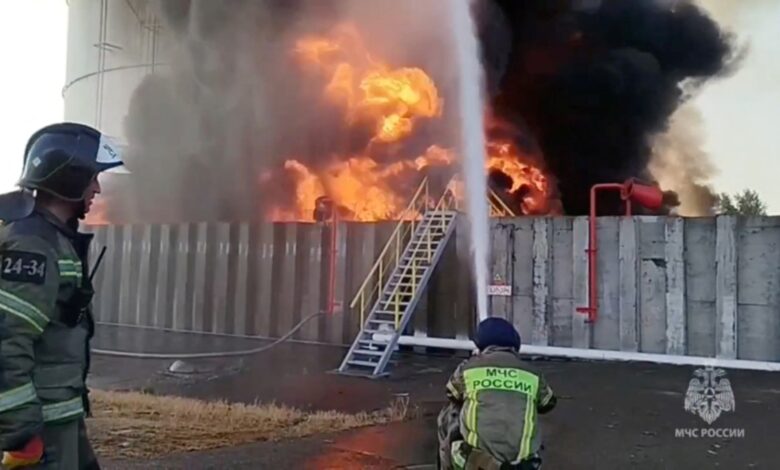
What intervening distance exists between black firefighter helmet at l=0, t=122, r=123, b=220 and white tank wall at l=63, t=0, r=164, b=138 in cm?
2405

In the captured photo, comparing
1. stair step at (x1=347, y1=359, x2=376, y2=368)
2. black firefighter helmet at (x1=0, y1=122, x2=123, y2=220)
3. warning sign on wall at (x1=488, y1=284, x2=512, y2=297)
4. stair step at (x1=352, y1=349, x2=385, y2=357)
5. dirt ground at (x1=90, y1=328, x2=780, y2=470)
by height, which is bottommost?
dirt ground at (x1=90, y1=328, x2=780, y2=470)

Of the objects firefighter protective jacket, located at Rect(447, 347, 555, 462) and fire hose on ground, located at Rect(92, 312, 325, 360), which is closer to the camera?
firefighter protective jacket, located at Rect(447, 347, 555, 462)

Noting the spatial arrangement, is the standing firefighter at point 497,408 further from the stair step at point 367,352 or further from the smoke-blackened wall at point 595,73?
the smoke-blackened wall at point 595,73

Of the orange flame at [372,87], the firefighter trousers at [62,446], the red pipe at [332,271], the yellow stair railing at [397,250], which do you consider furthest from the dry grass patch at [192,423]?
the orange flame at [372,87]

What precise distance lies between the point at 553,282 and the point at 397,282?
2.44 m

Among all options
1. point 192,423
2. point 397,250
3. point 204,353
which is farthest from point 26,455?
point 397,250

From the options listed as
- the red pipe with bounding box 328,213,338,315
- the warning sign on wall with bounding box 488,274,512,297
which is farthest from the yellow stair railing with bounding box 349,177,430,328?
the warning sign on wall with bounding box 488,274,512,297

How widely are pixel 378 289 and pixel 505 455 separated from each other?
10.1m

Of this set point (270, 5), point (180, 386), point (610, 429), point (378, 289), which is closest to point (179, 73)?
point (270, 5)

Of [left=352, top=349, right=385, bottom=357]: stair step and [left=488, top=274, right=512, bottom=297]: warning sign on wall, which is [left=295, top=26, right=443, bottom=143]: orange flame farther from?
[left=352, top=349, right=385, bottom=357]: stair step

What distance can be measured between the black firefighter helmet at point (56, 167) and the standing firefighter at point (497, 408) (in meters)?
1.85

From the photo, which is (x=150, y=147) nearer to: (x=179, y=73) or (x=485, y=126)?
(x=179, y=73)

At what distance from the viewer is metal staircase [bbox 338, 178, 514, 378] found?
11.1 metres

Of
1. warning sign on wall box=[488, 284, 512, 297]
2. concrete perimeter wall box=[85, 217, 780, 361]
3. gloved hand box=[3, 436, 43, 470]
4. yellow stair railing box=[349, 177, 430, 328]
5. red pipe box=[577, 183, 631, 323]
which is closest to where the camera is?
gloved hand box=[3, 436, 43, 470]
